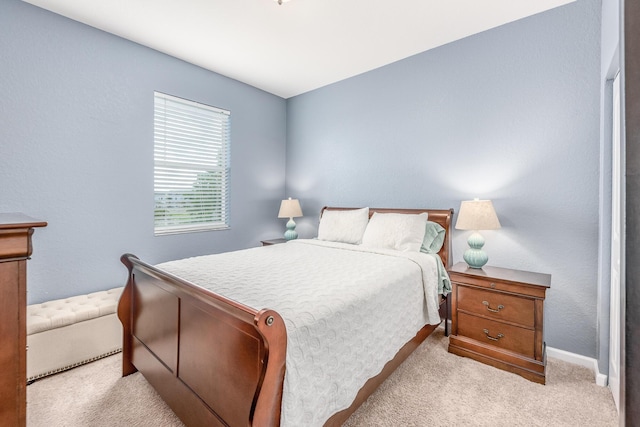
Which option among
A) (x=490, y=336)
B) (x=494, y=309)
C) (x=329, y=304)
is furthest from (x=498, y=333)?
(x=329, y=304)

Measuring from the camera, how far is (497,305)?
2.22 metres

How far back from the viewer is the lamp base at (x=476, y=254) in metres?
2.43

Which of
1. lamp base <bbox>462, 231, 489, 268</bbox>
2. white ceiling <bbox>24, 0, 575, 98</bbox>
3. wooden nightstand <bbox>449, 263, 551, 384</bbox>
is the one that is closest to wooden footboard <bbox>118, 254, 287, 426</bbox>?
wooden nightstand <bbox>449, 263, 551, 384</bbox>

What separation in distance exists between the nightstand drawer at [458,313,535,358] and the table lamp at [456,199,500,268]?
17.5 inches

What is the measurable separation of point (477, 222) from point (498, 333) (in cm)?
84

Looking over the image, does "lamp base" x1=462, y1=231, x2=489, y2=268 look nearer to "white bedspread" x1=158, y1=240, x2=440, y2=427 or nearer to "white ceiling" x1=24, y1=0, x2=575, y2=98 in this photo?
"white bedspread" x1=158, y1=240, x2=440, y2=427

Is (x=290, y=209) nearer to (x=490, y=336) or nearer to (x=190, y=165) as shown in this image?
(x=190, y=165)

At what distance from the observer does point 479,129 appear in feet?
8.98

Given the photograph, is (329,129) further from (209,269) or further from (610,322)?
(610,322)

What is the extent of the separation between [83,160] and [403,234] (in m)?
2.95

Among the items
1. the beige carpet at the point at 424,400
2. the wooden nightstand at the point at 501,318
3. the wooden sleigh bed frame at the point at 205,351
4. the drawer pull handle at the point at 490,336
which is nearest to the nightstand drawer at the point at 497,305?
the wooden nightstand at the point at 501,318

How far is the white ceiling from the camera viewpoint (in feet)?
7.75

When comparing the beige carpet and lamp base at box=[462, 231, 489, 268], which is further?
lamp base at box=[462, 231, 489, 268]

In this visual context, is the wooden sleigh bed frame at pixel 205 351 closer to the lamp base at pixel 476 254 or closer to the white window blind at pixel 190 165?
the lamp base at pixel 476 254
